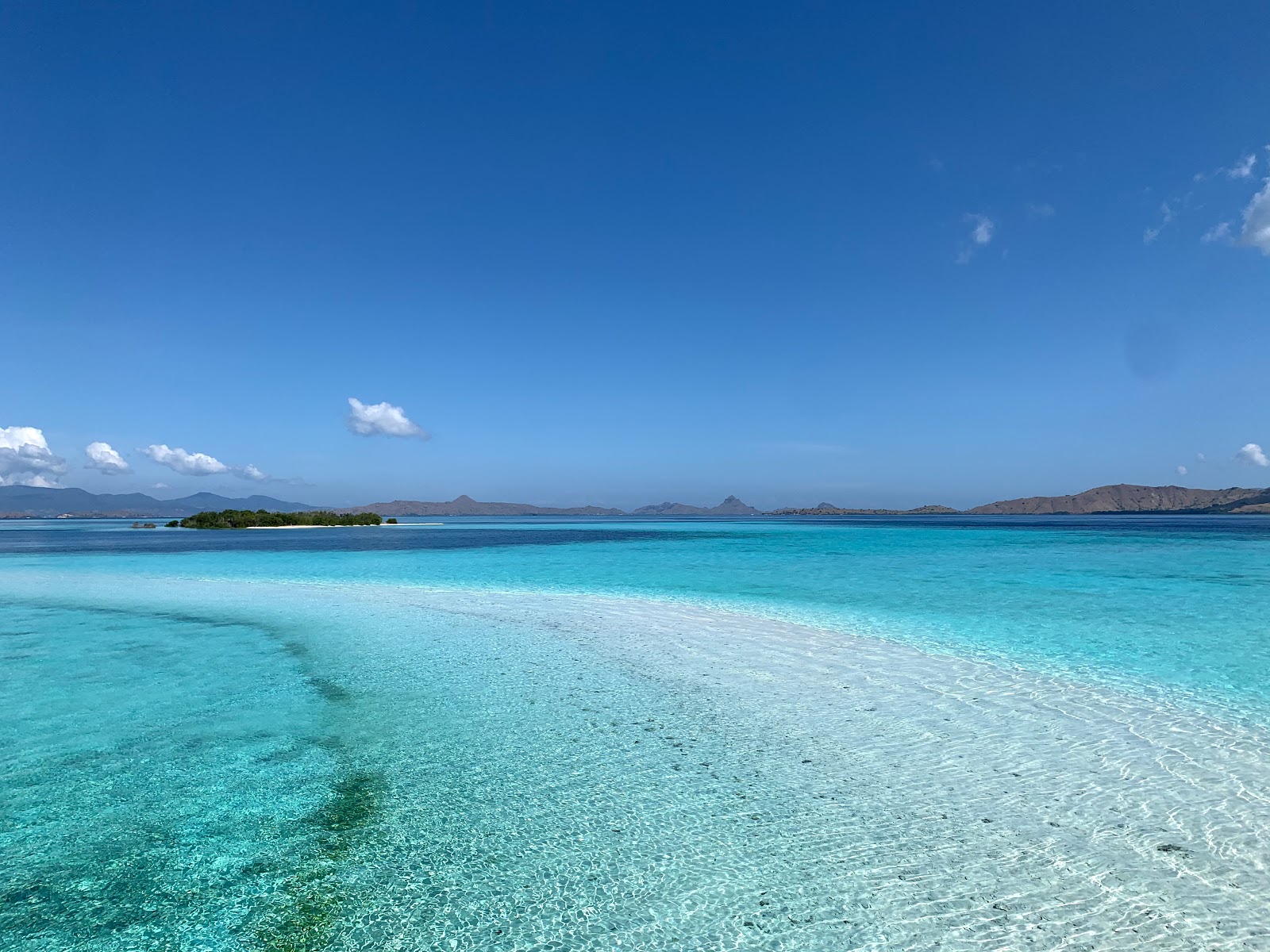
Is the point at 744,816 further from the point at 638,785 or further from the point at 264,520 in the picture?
the point at 264,520

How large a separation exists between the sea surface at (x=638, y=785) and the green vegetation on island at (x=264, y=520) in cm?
7150

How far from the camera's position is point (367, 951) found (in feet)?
10.2

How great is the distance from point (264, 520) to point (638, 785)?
86.8 metres

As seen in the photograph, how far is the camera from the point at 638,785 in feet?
16.6

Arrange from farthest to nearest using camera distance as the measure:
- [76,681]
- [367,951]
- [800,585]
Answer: [800,585] → [76,681] → [367,951]

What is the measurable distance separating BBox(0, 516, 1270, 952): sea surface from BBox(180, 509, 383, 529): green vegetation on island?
71.5 m

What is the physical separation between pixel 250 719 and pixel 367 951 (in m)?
4.44

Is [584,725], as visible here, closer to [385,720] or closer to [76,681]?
[385,720]

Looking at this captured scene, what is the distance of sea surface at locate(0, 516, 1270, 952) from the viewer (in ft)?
11.1

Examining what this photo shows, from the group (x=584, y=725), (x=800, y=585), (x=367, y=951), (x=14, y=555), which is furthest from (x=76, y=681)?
(x=14, y=555)

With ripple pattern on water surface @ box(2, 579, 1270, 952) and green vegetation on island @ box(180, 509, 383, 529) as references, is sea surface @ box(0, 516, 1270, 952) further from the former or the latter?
green vegetation on island @ box(180, 509, 383, 529)

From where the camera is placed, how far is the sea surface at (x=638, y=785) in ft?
11.1

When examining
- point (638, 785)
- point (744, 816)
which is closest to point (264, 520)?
point (638, 785)

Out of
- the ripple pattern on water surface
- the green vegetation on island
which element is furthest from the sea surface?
the green vegetation on island
